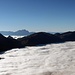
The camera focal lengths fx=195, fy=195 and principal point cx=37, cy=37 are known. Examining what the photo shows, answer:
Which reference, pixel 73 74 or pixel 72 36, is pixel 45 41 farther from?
pixel 73 74

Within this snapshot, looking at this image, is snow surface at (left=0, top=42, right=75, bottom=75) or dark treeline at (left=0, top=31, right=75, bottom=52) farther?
dark treeline at (left=0, top=31, right=75, bottom=52)

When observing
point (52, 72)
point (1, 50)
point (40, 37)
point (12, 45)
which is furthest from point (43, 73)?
point (40, 37)

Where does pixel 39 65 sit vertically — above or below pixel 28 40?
below

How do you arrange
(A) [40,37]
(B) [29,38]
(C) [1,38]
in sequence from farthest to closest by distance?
(A) [40,37] → (B) [29,38] → (C) [1,38]

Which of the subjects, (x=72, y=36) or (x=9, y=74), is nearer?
(x=9, y=74)

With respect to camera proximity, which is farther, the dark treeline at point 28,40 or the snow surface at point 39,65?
the dark treeline at point 28,40

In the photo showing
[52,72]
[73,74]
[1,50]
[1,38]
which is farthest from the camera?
[1,38]

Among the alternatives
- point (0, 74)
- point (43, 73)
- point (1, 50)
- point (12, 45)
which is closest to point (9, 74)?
point (0, 74)

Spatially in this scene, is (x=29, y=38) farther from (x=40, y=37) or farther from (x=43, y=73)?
(x=43, y=73)

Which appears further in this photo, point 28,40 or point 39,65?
point 28,40
